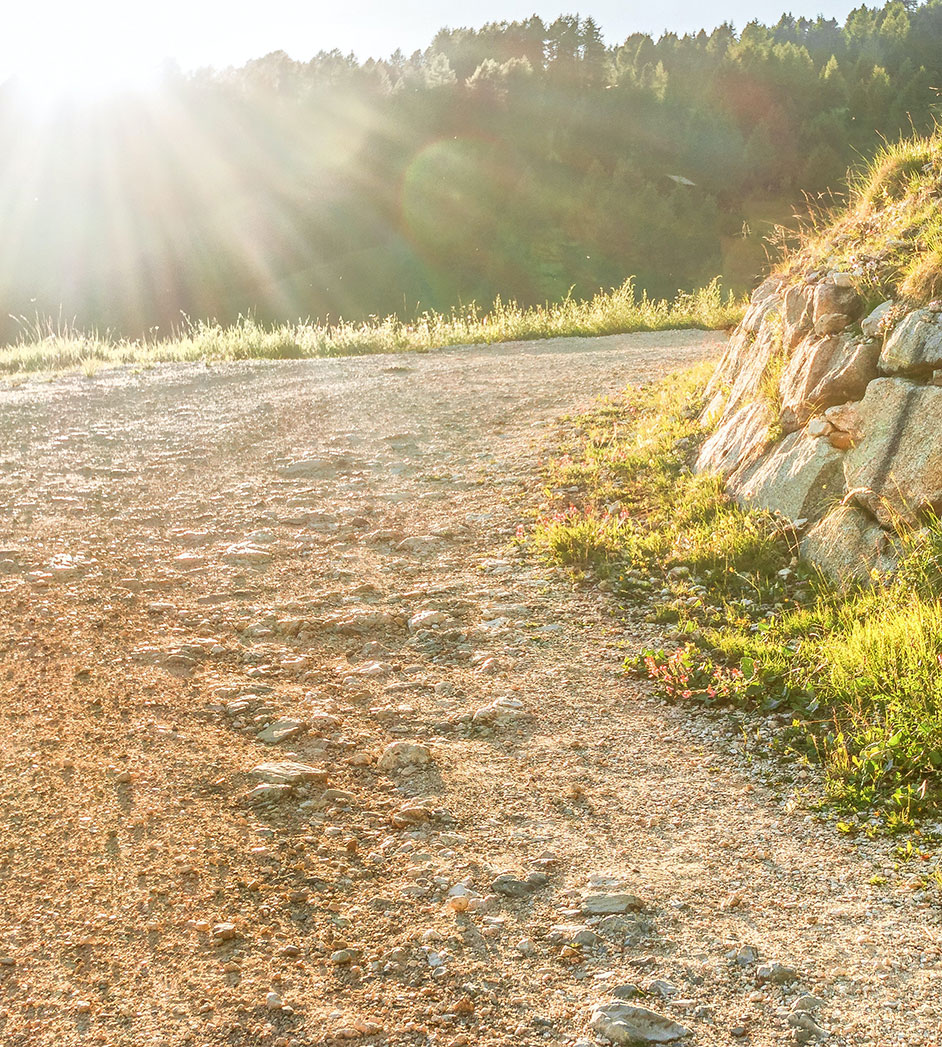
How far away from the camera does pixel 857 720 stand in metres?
3.42

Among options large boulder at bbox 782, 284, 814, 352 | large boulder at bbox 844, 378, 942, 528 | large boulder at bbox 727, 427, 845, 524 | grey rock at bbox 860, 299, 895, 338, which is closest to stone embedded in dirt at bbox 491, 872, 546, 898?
large boulder at bbox 844, 378, 942, 528

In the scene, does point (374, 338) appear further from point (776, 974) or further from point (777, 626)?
point (776, 974)

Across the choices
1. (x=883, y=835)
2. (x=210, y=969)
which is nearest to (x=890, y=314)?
(x=883, y=835)

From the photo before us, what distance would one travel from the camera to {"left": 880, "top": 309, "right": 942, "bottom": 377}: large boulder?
4.50 m

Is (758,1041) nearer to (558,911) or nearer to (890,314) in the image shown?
(558,911)

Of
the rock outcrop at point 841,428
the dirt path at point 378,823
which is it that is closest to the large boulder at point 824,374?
the rock outcrop at point 841,428

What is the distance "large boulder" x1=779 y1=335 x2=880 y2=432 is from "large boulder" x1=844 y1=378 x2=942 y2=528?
198mm

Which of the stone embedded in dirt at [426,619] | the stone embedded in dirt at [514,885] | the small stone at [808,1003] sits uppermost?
the stone embedded in dirt at [426,619]

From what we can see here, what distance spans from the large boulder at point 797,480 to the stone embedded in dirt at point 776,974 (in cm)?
279

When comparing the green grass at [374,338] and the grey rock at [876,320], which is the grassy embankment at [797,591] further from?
the green grass at [374,338]

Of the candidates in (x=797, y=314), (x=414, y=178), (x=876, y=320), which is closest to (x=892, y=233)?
(x=797, y=314)

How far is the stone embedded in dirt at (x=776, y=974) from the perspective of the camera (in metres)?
2.39

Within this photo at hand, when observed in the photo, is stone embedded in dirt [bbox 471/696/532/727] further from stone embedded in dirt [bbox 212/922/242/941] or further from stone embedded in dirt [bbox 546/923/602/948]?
stone embedded in dirt [bbox 212/922/242/941]

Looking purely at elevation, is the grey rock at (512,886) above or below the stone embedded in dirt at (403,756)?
below
